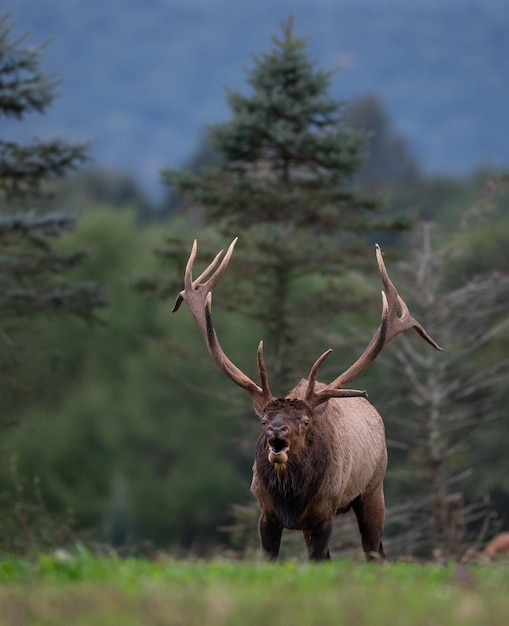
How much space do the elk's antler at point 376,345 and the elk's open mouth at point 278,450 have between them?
55cm

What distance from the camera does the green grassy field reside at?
16.3 feet

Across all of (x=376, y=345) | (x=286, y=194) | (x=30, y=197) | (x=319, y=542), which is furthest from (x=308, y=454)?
(x=30, y=197)

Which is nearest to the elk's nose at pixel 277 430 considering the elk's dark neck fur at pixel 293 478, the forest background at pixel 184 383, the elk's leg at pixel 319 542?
the elk's dark neck fur at pixel 293 478

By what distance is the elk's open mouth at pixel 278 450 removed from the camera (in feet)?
29.2

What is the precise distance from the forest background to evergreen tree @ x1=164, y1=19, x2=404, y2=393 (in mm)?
281

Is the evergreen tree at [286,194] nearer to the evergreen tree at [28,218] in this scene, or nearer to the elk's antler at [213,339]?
the evergreen tree at [28,218]

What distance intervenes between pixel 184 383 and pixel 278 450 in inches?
510

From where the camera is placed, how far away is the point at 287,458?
9.09 m

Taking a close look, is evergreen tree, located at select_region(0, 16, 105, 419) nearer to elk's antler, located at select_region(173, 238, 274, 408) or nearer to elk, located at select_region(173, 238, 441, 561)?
elk's antler, located at select_region(173, 238, 274, 408)

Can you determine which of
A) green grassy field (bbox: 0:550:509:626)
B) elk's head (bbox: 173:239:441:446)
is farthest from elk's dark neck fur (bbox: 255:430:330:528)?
green grassy field (bbox: 0:550:509:626)

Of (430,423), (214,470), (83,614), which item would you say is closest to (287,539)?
(430,423)

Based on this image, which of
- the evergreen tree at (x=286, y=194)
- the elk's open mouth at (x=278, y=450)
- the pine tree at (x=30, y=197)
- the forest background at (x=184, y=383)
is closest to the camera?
the elk's open mouth at (x=278, y=450)

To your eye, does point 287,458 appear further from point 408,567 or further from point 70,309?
point 70,309

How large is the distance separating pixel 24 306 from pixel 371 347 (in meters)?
11.5
